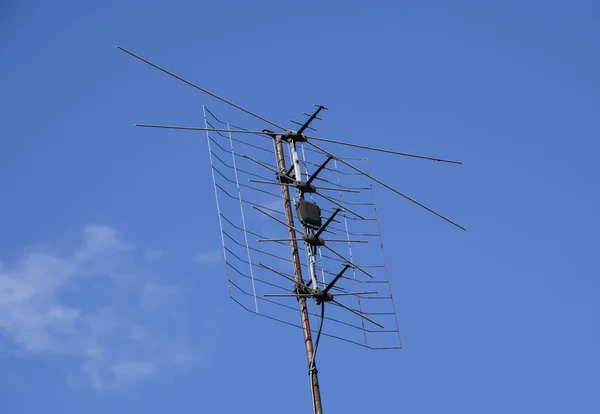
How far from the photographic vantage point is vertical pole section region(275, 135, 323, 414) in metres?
15.1

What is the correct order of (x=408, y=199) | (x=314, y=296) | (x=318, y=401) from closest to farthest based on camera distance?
(x=318, y=401), (x=314, y=296), (x=408, y=199)

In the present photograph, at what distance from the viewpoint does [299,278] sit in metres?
16.2

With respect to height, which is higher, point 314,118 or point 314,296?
point 314,118

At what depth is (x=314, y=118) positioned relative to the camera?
17609 mm

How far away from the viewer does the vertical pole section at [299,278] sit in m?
15.1

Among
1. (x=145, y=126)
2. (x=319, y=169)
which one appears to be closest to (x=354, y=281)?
(x=319, y=169)

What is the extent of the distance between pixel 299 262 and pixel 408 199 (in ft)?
10.0

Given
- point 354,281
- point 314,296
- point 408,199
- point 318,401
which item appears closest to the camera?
point 318,401

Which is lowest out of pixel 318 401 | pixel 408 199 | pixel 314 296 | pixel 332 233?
pixel 318 401

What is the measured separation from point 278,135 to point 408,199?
8.84 feet

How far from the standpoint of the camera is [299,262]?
1644cm

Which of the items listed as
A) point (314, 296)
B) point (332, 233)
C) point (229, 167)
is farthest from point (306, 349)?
point (229, 167)

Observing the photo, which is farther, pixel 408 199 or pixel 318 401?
pixel 408 199

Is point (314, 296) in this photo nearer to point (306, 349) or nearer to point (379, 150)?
point (306, 349)
